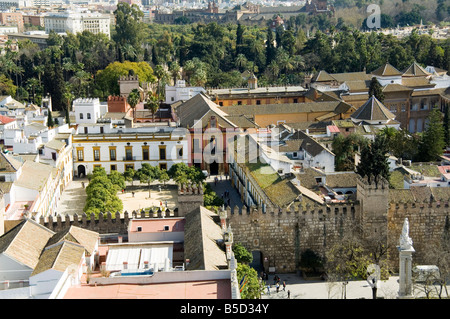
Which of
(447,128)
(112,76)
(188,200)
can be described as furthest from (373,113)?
(112,76)

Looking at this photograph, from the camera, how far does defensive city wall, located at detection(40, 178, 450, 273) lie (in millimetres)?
27812

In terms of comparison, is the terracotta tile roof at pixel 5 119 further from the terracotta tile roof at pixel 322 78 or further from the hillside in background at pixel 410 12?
the hillside in background at pixel 410 12

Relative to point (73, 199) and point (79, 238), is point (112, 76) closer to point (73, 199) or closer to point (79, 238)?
point (73, 199)

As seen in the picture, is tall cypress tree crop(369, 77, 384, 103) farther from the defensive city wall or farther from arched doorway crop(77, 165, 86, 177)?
the defensive city wall

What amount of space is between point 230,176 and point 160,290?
2661 centimetres

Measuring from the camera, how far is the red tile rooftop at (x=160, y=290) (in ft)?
58.6

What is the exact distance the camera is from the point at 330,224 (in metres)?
A: 28.4

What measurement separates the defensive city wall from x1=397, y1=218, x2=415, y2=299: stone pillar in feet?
18.4

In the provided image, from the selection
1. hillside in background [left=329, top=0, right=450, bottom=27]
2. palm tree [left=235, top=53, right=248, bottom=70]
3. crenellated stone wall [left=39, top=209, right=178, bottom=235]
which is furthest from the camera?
hillside in background [left=329, top=0, right=450, bottom=27]

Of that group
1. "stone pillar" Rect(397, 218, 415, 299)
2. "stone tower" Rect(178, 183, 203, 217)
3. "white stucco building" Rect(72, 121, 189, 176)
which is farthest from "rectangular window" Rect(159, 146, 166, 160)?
"stone pillar" Rect(397, 218, 415, 299)

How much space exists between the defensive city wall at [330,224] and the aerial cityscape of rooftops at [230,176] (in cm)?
6

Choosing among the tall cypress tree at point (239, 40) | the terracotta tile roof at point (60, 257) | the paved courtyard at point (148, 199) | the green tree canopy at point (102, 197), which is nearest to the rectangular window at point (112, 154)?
the paved courtyard at point (148, 199)

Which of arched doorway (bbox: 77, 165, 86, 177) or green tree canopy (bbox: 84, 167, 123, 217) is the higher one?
green tree canopy (bbox: 84, 167, 123, 217)
